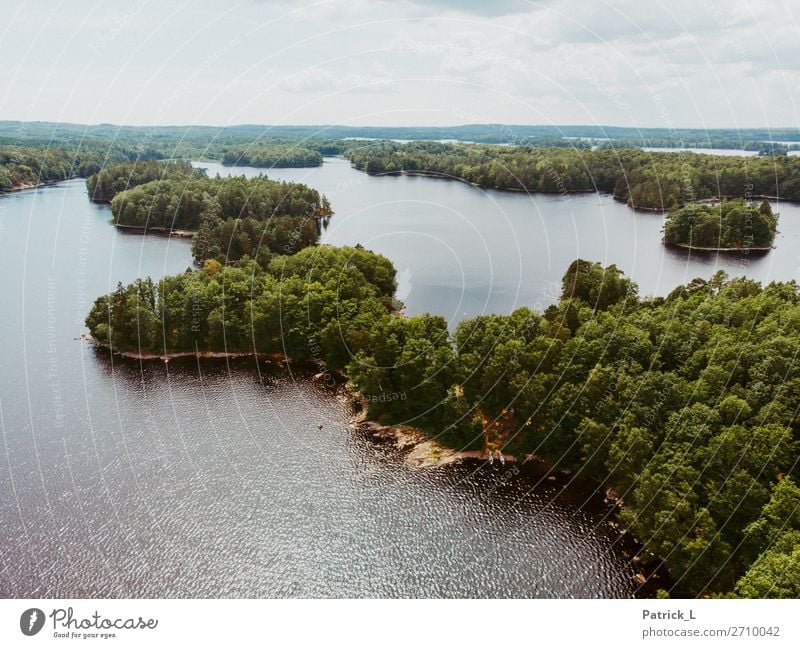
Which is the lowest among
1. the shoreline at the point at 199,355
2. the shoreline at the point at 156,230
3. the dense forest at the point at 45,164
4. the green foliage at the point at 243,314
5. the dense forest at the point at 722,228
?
the shoreline at the point at 199,355

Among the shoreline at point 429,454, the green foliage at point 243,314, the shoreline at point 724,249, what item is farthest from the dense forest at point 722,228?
the shoreline at point 429,454

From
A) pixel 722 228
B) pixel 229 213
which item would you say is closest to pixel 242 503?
pixel 229 213

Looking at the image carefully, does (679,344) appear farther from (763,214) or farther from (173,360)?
(763,214)

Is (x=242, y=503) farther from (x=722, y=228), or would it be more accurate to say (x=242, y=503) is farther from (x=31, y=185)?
(x=31, y=185)

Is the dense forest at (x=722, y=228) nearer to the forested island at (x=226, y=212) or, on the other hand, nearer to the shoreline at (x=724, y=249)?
the shoreline at (x=724, y=249)

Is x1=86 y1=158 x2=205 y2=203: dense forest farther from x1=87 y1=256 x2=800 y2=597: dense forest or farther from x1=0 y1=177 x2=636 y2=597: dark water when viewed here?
x1=0 y1=177 x2=636 y2=597: dark water
